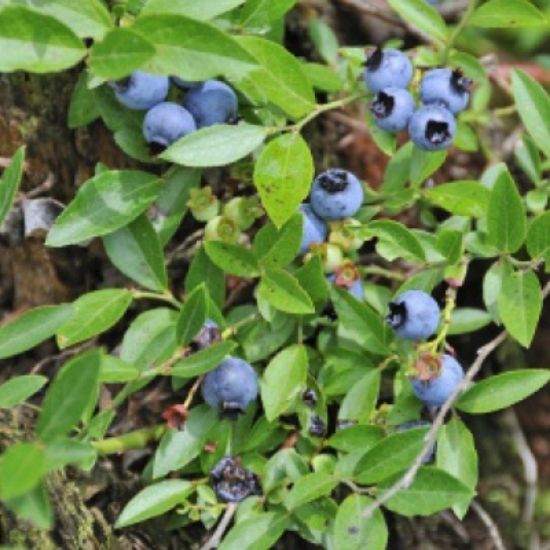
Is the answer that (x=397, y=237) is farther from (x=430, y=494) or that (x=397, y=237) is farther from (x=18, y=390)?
(x=18, y=390)

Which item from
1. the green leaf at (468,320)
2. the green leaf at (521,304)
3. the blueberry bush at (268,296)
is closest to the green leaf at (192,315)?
the blueberry bush at (268,296)

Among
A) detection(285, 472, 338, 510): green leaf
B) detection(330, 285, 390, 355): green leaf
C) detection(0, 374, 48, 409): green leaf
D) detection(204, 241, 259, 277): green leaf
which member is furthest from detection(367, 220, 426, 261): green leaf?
detection(0, 374, 48, 409): green leaf

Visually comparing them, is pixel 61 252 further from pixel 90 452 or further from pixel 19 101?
pixel 90 452

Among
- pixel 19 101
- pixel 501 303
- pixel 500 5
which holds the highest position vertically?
pixel 500 5

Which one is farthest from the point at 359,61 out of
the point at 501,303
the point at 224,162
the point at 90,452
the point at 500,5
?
the point at 90,452

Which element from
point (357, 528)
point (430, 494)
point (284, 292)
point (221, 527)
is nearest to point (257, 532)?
point (221, 527)

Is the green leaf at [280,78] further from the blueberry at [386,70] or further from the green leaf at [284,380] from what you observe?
the green leaf at [284,380]
